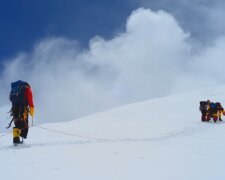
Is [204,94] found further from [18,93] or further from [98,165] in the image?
[98,165]

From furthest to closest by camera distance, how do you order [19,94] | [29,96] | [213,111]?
[213,111] < [29,96] < [19,94]

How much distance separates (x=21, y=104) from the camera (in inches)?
458

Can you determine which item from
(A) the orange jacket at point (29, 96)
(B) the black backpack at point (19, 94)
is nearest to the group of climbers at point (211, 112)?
(A) the orange jacket at point (29, 96)

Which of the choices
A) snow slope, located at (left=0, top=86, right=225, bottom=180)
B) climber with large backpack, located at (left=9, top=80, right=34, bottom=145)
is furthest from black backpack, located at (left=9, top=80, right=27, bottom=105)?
snow slope, located at (left=0, top=86, right=225, bottom=180)

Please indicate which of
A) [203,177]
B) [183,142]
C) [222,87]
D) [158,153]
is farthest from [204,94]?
[203,177]

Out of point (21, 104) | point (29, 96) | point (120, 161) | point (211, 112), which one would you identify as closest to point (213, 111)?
point (211, 112)

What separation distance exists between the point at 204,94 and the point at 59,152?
24.7 meters

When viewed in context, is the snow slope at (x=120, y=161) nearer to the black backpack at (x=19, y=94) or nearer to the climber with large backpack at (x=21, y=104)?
the climber with large backpack at (x=21, y=104)

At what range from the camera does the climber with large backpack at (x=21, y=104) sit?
1149cm

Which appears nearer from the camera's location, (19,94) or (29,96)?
(19,94)

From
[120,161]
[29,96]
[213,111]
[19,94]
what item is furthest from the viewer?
[213,111]

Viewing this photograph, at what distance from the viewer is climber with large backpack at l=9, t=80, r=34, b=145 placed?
11.5 meters

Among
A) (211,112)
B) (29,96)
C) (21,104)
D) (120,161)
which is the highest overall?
(29,96)

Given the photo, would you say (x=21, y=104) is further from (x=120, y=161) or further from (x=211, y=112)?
(x=211, y=112)
